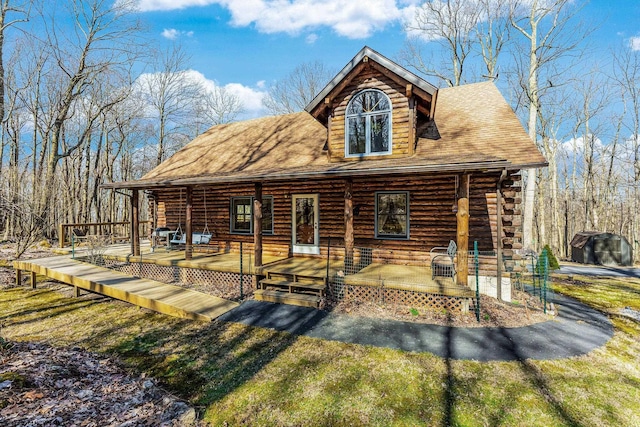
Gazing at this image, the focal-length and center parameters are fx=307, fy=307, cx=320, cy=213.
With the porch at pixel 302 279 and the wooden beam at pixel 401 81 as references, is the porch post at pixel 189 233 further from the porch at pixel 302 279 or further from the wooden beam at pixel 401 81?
the wooden beam at pixel 401 81

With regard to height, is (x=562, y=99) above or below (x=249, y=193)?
above

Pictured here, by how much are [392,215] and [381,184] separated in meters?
1.05

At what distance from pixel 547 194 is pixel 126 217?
1737 inches

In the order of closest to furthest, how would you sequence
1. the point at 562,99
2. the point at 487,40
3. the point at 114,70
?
the point at 114,70
the point at 487,40
the point at 562,99

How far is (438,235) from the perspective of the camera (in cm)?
916

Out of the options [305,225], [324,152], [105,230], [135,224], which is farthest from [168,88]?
[305,225]

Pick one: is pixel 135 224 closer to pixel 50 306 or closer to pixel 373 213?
pixel 50 306

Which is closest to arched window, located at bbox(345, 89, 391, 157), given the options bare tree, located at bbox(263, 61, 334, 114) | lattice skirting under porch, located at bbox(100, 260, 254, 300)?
lattice skirting under porch, located at bbox(100, 260, 254, 300)

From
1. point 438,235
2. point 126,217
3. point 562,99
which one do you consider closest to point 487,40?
point 562,99

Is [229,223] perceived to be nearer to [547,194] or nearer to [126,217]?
[126,217]

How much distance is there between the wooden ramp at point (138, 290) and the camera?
724 centimetres

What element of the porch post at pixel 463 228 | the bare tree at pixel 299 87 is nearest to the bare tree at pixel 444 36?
the bare tree at pixel 299 87

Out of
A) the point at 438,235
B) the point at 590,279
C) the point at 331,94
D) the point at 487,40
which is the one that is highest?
the point at 487,40

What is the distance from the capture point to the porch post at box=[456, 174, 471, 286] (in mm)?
7062
